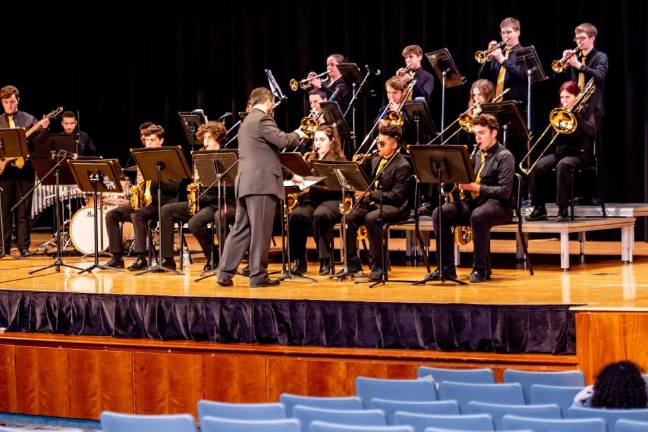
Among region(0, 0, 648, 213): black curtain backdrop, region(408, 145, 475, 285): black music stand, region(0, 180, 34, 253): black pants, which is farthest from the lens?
region(0, 0, 648, 213): black curtain backdrop

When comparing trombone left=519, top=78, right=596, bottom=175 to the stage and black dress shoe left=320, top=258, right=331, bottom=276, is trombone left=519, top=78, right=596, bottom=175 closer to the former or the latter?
the stage

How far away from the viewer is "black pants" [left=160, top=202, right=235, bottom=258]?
31.7 ft

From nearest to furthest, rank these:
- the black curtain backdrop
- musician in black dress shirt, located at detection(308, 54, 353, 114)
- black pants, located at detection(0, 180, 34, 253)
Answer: musician in black dress shirt, located at detection(308, 54, 353, 114) → black pants, located at detection(0, 180, 34, 253) → the black curtain backdrop

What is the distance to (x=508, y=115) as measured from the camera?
9156mm

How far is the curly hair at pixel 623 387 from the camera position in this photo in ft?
15.1

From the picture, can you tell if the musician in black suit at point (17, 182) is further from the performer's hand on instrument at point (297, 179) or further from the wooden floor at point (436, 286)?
the performer's hand on instrument at point (297, 179)

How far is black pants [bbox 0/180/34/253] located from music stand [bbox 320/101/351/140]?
3.66 metres

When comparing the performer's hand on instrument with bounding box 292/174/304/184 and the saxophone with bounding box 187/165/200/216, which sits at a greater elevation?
the performer's hand on instrument with bounding box 292/174/304/184

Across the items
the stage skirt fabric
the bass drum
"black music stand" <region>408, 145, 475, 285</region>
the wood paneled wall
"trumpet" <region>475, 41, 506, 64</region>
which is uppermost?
"trumpet" <region>475, 41, 506, 64</region>

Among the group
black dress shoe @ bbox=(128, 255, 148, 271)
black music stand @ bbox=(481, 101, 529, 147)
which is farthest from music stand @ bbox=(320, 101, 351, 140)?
black dress shoe @ bbox=(128, 255, 148, 271)

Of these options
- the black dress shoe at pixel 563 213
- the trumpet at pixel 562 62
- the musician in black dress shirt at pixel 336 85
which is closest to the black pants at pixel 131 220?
the musician in black dress shirt at pixel 336 85

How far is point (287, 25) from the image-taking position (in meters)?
13.8

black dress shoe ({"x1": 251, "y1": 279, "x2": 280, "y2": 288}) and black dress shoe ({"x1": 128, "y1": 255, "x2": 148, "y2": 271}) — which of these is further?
black dress shoe ({"x1": 128, "y1": 255, "x2": 148, "y2": 271})

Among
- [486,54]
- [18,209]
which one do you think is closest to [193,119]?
[18,209]
